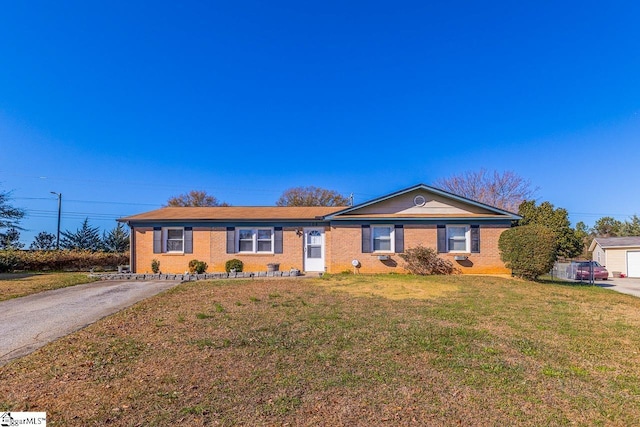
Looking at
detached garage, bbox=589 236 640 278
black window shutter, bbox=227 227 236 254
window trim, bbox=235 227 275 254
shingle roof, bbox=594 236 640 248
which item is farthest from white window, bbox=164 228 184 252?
shingle roof, bbox=594 236 640 248

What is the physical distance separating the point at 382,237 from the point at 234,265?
6.97 m

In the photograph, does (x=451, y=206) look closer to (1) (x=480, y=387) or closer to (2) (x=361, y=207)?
(2) (x=361, y=207)

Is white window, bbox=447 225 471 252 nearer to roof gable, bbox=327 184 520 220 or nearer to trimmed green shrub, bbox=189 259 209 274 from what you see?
roof gable, bbox=327 184 520 220

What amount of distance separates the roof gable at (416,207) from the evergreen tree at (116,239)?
1879 cm

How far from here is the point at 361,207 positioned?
1588cm

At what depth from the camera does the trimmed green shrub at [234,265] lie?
1585 centimetres

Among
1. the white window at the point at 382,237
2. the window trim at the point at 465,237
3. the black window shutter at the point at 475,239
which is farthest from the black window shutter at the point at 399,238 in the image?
the black window shutter at the point at 475,239

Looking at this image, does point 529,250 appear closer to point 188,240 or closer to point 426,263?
point 426,263

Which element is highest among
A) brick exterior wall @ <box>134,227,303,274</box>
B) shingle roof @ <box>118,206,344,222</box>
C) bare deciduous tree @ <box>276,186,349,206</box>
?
bare deciduous tree @ <box>276,186,349,206</box>

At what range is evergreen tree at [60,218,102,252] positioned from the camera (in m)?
26.6

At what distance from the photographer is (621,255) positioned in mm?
25297

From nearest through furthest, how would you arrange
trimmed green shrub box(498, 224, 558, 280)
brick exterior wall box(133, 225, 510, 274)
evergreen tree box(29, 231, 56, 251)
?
trimmed green shrub box(498, 224, 558, 280) → brick exterior wall box(133, 225, 510, 274) → evergreen tree box(29, 231, 56, 251)

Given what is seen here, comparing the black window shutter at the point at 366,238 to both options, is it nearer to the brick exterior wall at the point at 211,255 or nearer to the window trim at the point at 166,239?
the brick exterior wall at the point at 211,255

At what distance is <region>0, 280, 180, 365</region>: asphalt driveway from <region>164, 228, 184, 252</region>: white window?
14.5ft
